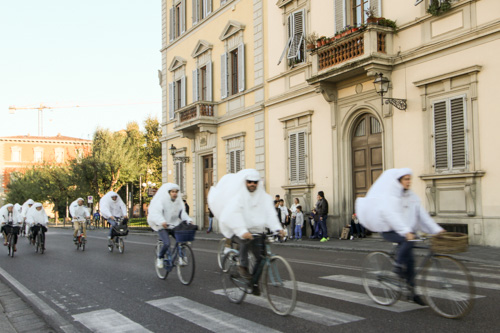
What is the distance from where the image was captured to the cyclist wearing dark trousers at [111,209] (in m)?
16.1

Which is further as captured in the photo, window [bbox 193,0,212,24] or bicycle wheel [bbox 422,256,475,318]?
window [bbox 193,0,212,24]

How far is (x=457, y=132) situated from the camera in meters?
14.9

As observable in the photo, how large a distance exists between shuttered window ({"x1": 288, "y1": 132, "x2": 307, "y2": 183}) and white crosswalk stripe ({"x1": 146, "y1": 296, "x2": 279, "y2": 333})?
13.8 m

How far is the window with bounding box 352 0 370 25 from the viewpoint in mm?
18345

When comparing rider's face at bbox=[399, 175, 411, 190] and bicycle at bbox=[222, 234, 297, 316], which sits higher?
rider's face at bbox=[399, 175, 411, 190]

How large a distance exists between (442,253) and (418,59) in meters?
11.2

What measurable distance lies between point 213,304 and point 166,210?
10.0 feet

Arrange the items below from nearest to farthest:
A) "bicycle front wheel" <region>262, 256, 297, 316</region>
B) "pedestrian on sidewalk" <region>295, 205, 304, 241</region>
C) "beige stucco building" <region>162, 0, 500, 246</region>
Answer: "bicycle front wheel" <region>262, 256, 297, 316</region>, "beige stucco building" <region>162, 0, 500, 246</region>, "pedestrian on sidewalk" <region>295, 205, 304, 241</region>

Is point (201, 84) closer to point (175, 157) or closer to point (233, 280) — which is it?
point (175, 157)

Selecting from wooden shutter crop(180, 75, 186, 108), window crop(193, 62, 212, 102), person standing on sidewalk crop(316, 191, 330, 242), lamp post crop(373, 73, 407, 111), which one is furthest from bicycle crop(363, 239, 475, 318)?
wooden shutter crop(180, 75, 186, 108)

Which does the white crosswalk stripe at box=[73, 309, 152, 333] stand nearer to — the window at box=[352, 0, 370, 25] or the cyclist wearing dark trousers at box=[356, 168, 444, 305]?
the cyclist wearing dark trousers at box=[356, 168, 444, 305]

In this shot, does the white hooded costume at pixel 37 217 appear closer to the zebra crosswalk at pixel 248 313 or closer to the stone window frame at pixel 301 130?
the stone window frame at pixel 301 130

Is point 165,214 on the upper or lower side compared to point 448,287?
upper

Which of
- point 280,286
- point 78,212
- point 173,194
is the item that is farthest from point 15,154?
point 280,286
